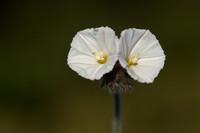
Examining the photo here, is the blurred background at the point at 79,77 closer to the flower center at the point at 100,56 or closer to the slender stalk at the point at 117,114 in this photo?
the flower center at the point at 100,56

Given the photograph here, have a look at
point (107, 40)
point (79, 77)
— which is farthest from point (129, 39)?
point (79, 77)

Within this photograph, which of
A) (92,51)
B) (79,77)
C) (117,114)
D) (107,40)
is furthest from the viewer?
(79,77)

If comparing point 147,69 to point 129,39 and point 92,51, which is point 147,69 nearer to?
point 129,39

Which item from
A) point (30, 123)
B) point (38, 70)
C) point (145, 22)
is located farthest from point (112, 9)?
point (30, 123)

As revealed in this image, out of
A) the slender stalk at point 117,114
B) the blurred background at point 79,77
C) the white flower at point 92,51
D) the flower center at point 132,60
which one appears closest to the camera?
the slender stalk at point 117,114

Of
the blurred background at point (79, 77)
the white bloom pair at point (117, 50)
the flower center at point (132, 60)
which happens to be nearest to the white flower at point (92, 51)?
the white bloom pair at point (117, 50)

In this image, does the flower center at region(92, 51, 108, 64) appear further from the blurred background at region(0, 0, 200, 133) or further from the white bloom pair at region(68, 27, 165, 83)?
the blurred background at region(0, 0, 200, 133)

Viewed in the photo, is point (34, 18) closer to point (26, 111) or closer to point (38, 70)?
point (38, 70)

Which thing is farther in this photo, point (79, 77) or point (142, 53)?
point (79, 77)
